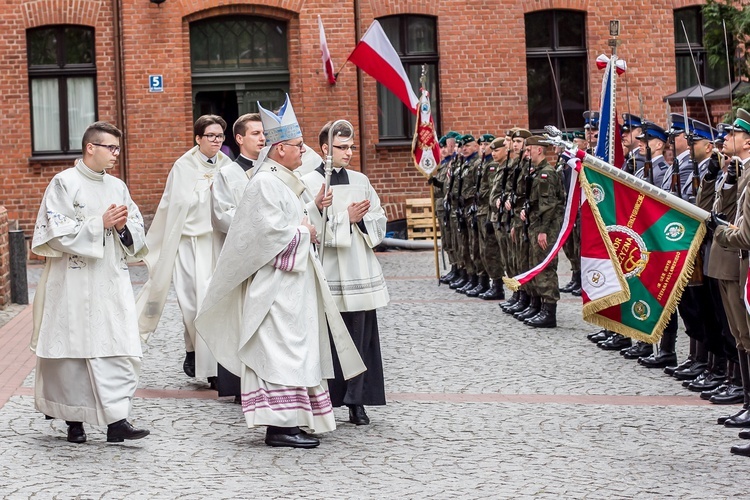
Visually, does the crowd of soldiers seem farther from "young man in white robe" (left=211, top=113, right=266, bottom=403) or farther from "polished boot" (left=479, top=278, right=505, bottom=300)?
"young man in white robe" (left=211, top=113, right=266, bottom=403)

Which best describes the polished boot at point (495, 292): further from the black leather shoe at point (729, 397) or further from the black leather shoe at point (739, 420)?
the black leather shoe at point (739, 420)

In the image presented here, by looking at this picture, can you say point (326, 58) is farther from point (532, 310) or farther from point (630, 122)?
point (630, 122)

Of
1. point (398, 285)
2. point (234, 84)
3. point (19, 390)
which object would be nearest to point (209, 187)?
point (19, 390)

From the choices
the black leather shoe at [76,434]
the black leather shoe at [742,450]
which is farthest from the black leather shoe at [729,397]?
the black leather shoe at [76,434]

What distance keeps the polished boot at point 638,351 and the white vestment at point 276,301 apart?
4204mm

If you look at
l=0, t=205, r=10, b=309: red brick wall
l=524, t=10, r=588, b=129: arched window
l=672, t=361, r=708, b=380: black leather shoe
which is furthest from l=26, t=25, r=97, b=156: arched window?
l=672, t=361, r=708, b=380: black leather shoe

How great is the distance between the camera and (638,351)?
37.6ft

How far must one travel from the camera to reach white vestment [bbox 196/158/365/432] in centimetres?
777

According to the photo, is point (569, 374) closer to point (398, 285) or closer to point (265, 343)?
point (265, 343)

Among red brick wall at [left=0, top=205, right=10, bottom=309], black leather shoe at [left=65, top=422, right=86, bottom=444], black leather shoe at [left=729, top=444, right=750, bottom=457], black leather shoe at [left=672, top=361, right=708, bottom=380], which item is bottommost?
black leather shoe at [left=729, top=444, right=750, bottom=457]

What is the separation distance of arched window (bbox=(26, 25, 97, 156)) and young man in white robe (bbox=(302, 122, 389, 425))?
14.7 m

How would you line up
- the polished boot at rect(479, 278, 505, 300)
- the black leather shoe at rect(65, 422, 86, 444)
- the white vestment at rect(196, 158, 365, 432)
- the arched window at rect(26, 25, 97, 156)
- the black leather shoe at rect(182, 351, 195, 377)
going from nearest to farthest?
the white vestment at rect(196, 158, 365, 432) → the black leather shoe at rect(65, 422, 86, 444) → the black leather shoe at rect(182, 351, 195, 377) → the polished boot at rect(479, 278, 505, 300) → the arched window at rect(26, 25, 97, 156)

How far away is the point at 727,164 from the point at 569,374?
95.8 inches

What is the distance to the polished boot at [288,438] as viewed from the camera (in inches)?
308
